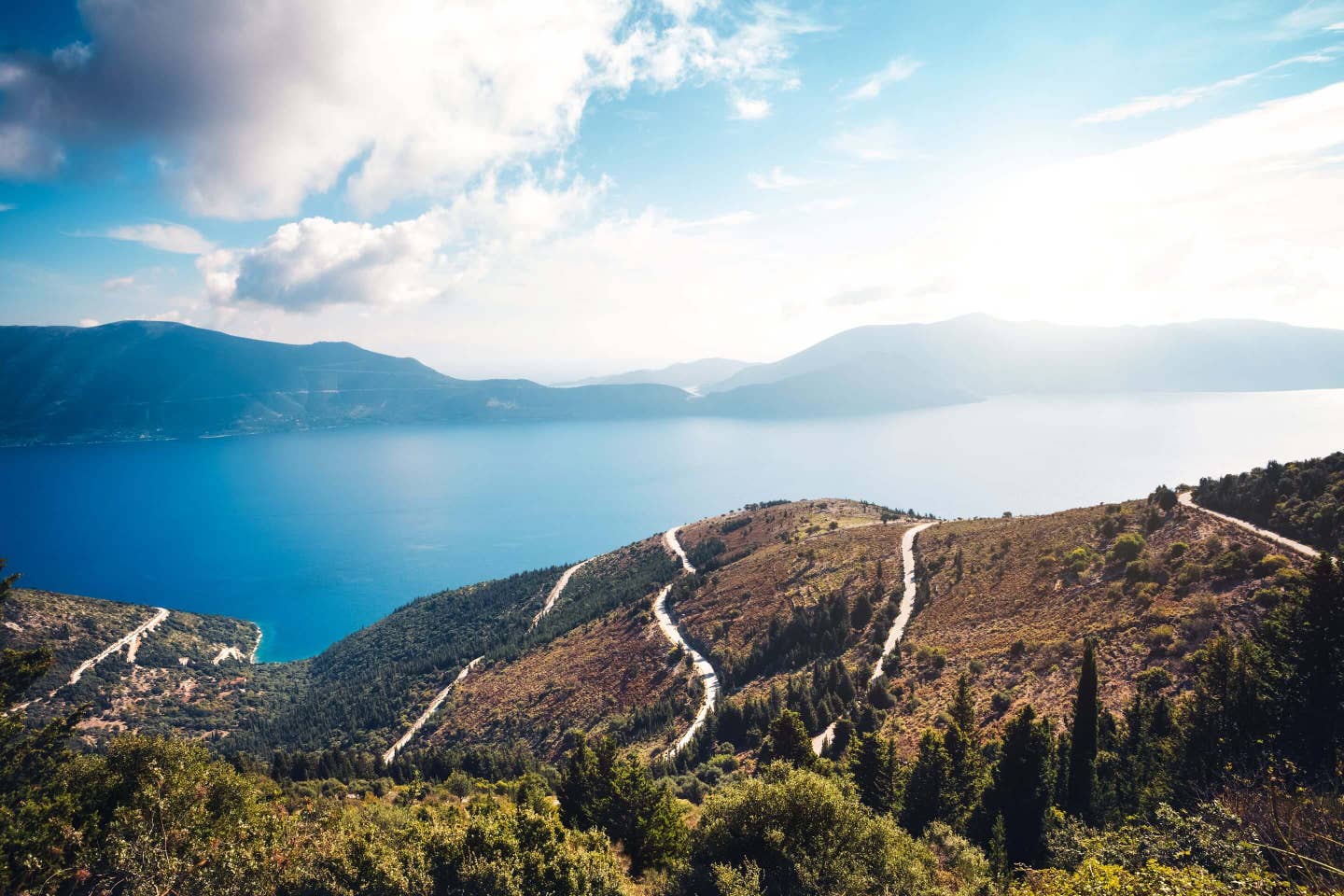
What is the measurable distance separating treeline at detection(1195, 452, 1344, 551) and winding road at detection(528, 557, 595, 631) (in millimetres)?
91384

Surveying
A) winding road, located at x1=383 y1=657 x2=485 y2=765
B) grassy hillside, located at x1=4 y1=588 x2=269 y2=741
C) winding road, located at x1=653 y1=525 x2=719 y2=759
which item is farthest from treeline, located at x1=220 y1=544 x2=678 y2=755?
grassy hillside, located at x1=4 y1=588 x2=269 y2=741

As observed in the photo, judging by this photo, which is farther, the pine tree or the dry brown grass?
the dry brown grass

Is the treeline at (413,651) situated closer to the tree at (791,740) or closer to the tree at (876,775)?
the tree at (791,740)

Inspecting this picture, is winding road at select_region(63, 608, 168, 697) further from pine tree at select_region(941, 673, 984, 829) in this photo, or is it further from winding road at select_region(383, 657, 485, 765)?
pine tree at select_region(941, 673, 984, 829)

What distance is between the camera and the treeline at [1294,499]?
37.4 metres

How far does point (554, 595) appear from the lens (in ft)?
382

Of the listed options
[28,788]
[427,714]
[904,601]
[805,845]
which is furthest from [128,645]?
[805,845]

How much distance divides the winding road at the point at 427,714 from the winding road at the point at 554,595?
39.0ft

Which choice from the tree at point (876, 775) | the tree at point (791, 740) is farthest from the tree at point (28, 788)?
the tree at point (876, 775)

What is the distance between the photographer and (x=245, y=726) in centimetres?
9081

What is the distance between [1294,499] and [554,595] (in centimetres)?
10371

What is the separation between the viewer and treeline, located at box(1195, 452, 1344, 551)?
3738cm

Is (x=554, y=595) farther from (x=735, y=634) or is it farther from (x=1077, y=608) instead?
(x=1077, y=608)

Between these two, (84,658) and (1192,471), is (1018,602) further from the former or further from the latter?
(1192,471)
